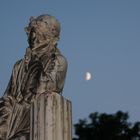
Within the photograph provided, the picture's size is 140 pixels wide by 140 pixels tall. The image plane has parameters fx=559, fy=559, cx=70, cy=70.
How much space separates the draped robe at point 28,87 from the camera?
968 cm

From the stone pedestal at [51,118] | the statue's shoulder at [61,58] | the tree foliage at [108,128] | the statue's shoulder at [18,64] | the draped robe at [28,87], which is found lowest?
the stone pedestal at [51,118]

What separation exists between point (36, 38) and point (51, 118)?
224 cm

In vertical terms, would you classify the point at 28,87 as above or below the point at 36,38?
below

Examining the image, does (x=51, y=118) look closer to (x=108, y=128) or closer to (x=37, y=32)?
(x=37, y=32)

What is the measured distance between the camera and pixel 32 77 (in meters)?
9.99

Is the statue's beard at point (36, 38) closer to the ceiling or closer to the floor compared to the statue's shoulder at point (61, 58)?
closer to the ceiling

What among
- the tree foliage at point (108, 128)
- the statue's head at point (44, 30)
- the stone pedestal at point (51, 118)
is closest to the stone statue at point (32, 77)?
the statue's head at point (44, 30)

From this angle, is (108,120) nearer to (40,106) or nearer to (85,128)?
(85,128)

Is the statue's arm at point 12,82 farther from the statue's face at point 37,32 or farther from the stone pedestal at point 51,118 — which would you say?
the stone pedestal at point 51,118

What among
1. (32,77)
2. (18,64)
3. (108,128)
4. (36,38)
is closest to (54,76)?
(32,77)

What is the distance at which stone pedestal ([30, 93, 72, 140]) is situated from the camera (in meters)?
8.80

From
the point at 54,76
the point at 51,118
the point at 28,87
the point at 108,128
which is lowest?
the point at 51,118

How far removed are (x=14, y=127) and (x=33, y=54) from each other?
1.49 meters

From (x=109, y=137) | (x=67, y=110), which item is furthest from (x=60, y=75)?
(x=109, y=137)
